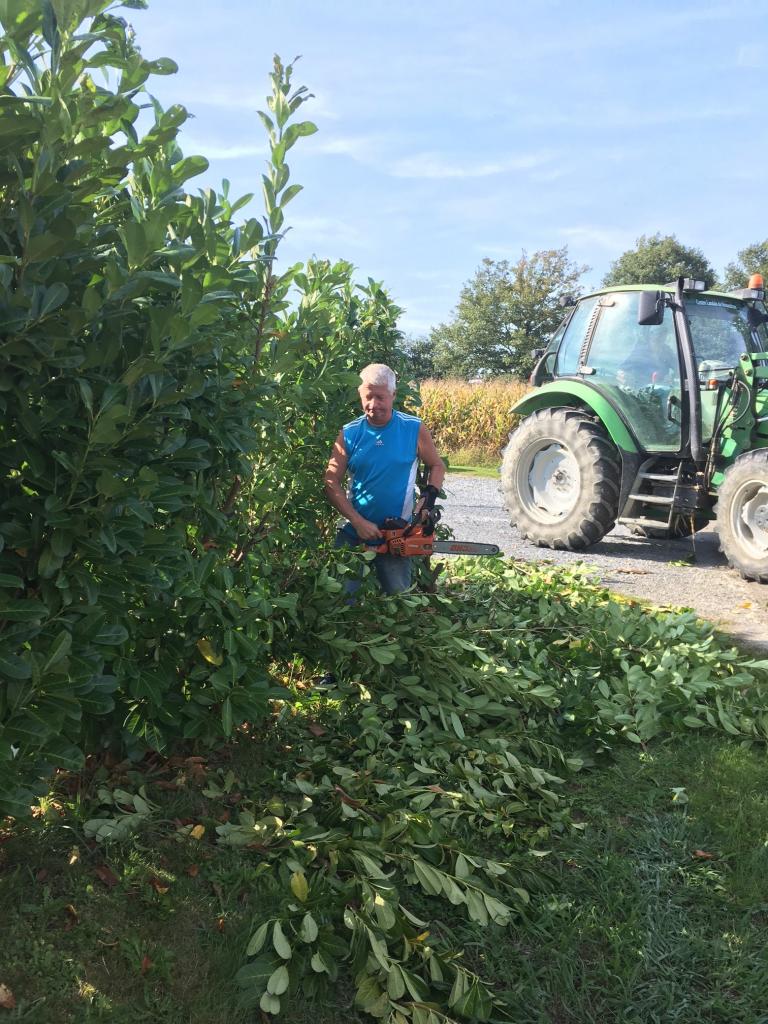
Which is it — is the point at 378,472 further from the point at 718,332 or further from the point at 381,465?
the point at 718,332

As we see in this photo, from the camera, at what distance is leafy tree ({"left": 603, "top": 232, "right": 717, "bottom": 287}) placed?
51.5m

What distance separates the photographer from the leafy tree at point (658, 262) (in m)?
51.5

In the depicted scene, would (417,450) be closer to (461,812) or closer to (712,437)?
(461,812)

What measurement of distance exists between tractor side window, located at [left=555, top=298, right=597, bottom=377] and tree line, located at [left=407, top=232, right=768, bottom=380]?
35.7 meters

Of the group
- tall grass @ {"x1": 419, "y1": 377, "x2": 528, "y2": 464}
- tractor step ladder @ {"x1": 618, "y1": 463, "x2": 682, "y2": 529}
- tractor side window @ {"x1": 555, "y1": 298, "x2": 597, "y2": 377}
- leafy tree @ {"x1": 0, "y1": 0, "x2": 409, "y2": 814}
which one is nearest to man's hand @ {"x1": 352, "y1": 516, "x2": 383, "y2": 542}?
leafy tree @ {"x1": 0, "y1": 0, "x2": 409, "y2": 814}

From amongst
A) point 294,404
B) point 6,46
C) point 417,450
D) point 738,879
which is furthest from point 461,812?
point 6,46

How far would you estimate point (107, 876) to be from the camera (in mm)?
2523

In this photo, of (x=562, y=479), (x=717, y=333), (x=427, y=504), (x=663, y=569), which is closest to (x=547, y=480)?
(x=562, y=479)

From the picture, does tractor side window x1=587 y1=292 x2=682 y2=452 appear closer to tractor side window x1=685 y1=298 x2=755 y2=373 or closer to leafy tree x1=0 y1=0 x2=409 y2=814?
tractor side window x1=685 y1=298 x2=755 y2=373

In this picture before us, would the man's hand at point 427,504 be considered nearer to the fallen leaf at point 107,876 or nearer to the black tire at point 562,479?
the fallen leaf at point 107,876

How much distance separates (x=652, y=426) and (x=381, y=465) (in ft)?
14.4

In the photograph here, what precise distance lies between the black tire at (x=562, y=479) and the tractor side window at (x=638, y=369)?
0.38 m

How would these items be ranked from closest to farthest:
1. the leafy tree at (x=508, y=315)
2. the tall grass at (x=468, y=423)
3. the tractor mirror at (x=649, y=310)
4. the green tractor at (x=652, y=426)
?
the tractor mirror at (x=649, y=310) → the green tractor at (x=652, y=426) → the tall grass at (x=468, y=423) → the leafy tree at (x=508, y=315)

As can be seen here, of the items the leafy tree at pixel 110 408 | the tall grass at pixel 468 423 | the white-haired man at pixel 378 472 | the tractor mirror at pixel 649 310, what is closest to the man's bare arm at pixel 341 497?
the white-haired man at pixel 378 472
